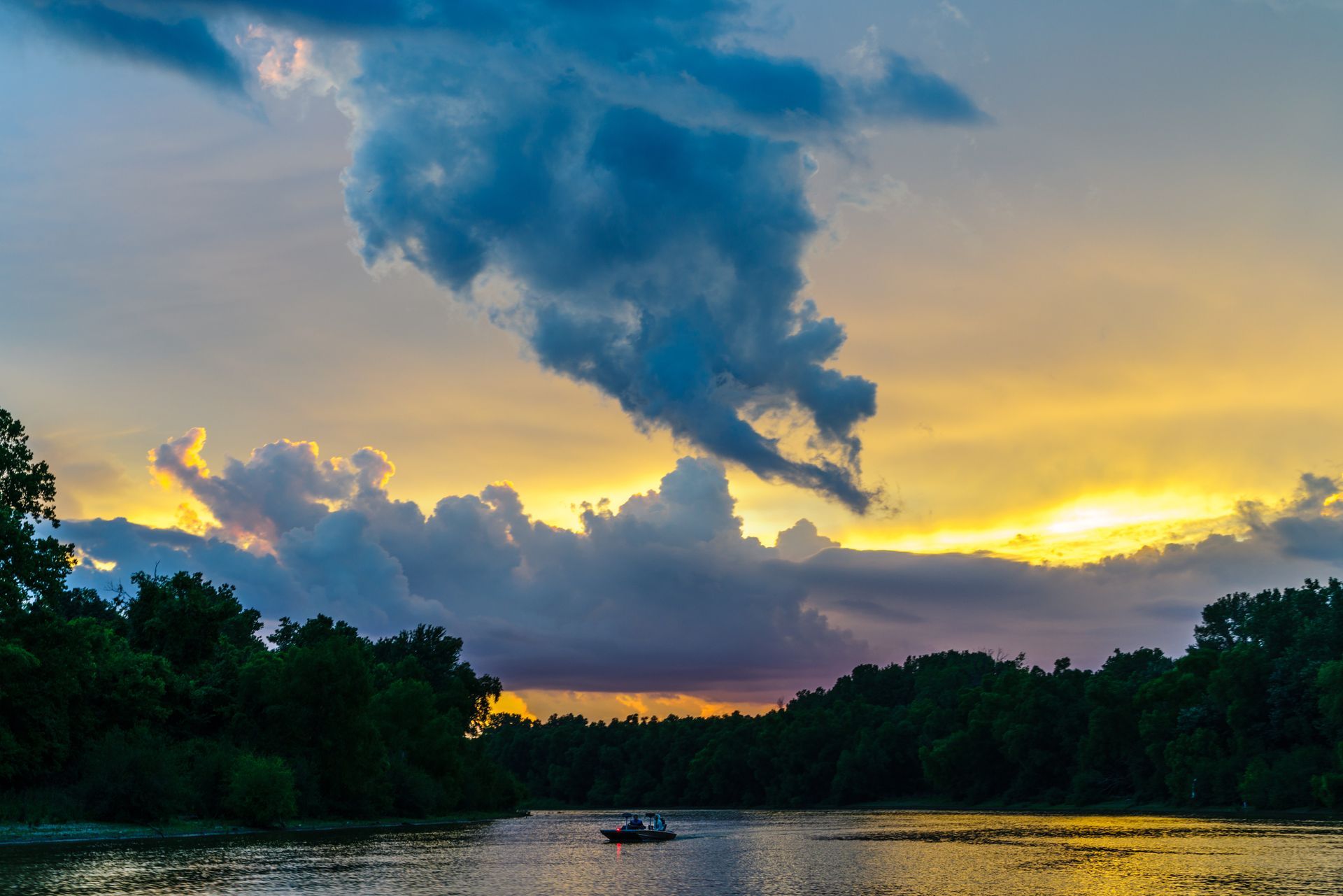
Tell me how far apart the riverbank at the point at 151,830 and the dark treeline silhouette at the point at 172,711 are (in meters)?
1.13

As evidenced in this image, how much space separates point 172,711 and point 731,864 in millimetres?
60138

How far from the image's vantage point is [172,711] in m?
122

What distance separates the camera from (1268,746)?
164375 millimetres

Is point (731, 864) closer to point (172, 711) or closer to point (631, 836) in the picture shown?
point (631, 836)

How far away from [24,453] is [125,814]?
33309mm

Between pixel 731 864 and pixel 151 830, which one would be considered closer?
pixel 731 864

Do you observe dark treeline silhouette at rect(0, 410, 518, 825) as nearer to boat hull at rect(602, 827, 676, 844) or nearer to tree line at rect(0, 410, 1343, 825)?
tree line at rect(0, 410, 1343, 825)

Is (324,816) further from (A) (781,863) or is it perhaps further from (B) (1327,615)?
(B) (1327,615)

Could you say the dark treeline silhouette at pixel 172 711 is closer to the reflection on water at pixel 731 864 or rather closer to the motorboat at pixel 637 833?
the reflection on water at pixel 731 864

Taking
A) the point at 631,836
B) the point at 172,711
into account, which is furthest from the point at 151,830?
the point at 631,836

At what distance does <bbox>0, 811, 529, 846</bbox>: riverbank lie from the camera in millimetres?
89312

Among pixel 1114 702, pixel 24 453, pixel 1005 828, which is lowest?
pixel 1005 828

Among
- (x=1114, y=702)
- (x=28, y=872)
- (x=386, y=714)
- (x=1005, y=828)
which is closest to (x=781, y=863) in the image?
(x=28, y=872)

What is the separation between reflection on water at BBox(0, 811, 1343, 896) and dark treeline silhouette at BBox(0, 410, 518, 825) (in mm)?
7160
